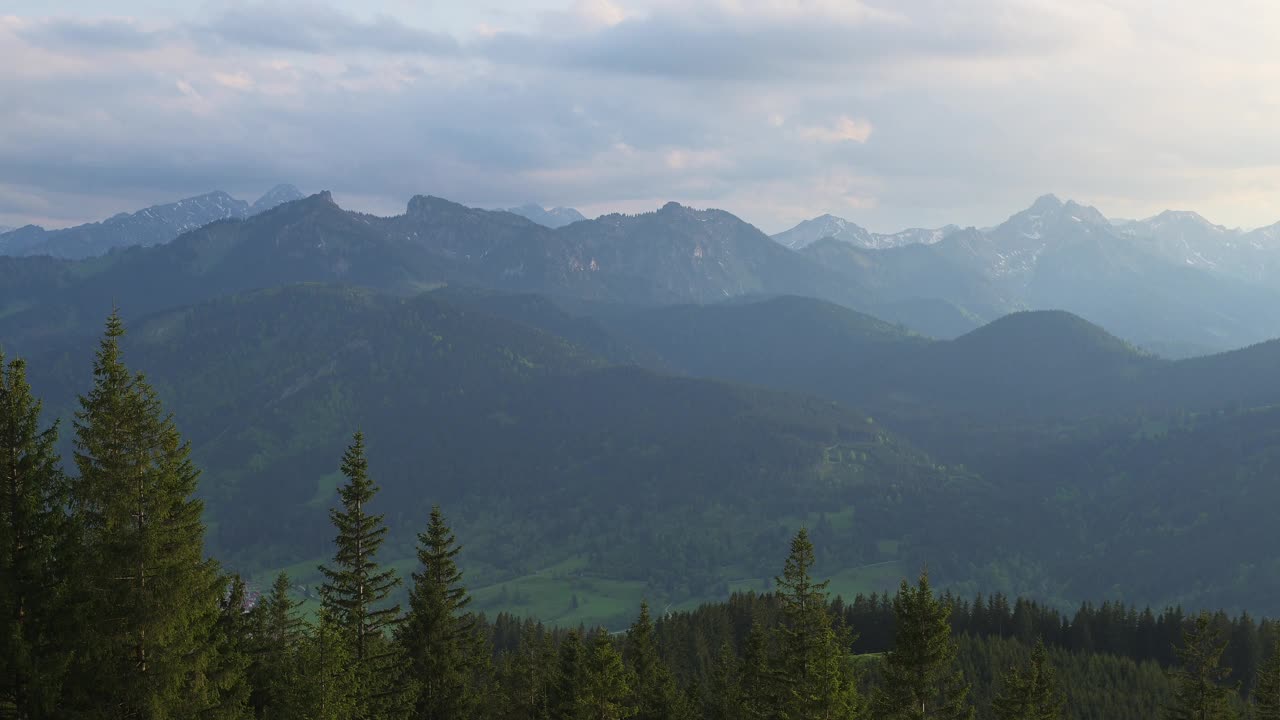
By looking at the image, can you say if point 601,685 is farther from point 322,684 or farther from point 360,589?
point 322,684

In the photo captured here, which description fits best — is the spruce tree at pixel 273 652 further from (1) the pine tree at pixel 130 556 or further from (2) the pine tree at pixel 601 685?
(2) the pine tree at pixel 601 685

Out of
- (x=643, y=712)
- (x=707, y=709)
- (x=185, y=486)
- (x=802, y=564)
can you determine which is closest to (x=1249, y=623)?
(x=707, y=709)

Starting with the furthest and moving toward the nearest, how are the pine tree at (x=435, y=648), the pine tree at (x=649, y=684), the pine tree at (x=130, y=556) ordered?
1. the pine tree at (x=649, y=684)
2. the pine tree at (x=435, y=648)
3. the pine tree at (x=130, y=556)

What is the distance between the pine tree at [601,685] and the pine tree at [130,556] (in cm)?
2210

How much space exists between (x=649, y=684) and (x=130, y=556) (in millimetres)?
40004

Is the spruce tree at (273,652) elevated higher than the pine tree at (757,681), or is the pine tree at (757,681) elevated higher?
the spruce tree at (273,652)

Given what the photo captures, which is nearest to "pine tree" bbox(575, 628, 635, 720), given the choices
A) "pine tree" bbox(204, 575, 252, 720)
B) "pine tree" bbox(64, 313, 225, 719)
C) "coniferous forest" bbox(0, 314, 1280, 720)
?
"coniferous forest" bbox(0, 314, 1280, 720)

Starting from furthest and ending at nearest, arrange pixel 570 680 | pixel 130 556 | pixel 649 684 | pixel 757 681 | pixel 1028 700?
pixel 649 684 → pixel 757 681 → pixel 1028 700 → pixel 570 680 → pixel 130 556

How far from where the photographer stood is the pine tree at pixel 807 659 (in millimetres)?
44344

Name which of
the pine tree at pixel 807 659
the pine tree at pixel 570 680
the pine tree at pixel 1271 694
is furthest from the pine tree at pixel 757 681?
the pine tree at pixel 1271 694

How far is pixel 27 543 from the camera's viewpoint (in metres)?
33.5

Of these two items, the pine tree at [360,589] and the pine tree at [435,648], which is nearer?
the pine tree at [360,589]

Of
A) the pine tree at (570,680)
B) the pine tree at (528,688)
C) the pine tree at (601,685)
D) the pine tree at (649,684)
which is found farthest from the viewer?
the pine tree at (528,688)

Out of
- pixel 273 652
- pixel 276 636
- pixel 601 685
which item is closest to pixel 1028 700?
pixel 601 685
